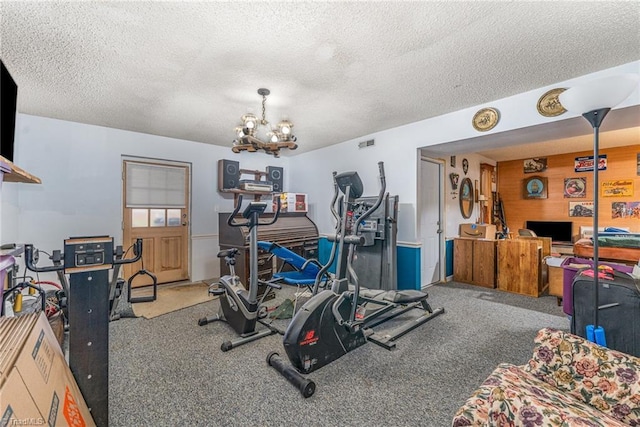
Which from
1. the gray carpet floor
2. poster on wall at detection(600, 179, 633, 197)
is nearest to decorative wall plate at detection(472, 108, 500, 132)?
the gray carpet floor

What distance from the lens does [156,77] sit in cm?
261

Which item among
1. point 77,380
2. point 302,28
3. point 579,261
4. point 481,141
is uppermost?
point 302,28

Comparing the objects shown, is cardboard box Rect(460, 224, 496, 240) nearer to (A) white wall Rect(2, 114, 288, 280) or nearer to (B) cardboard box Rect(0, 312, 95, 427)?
(A) white wall Rect(2, 114, 288, 280)

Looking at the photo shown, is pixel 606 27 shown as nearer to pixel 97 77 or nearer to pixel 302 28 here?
pixel 302 28

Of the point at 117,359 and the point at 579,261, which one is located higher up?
the point at 579,261

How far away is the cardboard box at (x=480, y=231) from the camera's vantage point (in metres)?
4.84

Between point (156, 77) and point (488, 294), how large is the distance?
199 inches

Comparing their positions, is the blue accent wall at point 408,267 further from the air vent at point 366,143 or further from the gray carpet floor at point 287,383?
the air vent at point 366,143

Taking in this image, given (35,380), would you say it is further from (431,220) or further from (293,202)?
(431,220)

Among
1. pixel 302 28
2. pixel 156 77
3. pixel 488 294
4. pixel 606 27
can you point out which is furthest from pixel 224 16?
pixel 488 294

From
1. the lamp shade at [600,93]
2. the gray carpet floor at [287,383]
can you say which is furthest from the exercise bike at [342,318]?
the lamp shade at [600,93]

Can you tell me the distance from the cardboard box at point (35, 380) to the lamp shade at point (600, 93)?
2.90 m

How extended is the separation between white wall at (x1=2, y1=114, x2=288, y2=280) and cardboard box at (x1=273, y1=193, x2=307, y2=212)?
62.9 inches

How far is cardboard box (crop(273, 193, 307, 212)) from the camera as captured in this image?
503cm
